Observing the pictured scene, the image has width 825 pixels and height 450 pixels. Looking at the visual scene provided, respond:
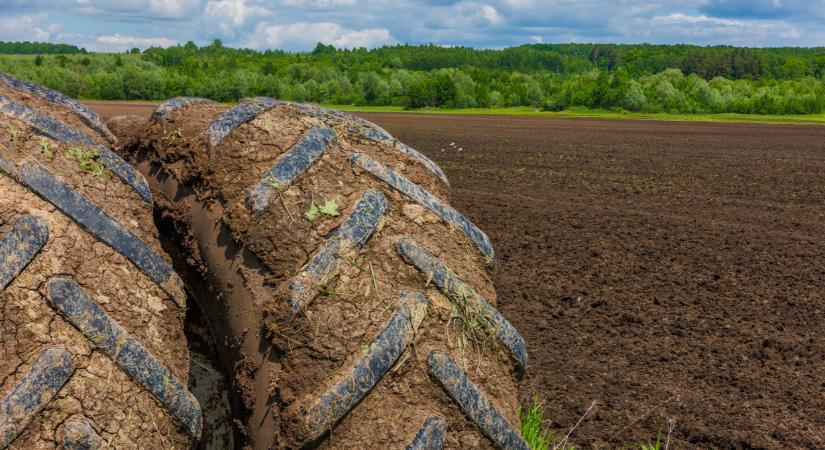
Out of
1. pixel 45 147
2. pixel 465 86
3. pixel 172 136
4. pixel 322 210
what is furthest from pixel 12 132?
pixel 465 86

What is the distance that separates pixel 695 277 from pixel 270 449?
665cm

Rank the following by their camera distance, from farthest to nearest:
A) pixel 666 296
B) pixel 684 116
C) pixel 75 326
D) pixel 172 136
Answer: pixel 684 116, pixel 666 296, pixel 172 136, pixel 75 326

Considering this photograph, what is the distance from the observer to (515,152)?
20812mm

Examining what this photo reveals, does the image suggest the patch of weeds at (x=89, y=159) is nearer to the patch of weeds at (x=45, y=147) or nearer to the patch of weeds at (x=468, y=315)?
the patch of weeds at (x=45, y=147)

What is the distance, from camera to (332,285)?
2.14 meters

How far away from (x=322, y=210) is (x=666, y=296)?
5.71 m

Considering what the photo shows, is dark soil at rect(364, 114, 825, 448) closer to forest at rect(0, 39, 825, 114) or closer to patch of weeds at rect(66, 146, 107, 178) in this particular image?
patch of weeds at rect(66, 146, 107, 178)

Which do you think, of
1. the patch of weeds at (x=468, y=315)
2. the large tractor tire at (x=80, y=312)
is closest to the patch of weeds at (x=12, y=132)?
the large tractor tire at (x=80, y=312)

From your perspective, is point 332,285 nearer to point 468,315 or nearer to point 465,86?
point 468,315

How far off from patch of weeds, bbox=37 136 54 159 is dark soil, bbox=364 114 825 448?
3405 mm

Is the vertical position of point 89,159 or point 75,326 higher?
point 89,159

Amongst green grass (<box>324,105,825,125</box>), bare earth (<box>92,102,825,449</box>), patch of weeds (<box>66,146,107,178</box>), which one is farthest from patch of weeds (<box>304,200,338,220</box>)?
green grass (<box>324,105,825,125</box>)

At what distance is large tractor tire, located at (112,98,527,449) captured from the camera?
2062mm

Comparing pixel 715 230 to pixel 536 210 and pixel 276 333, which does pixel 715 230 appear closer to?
pixel 536 210
